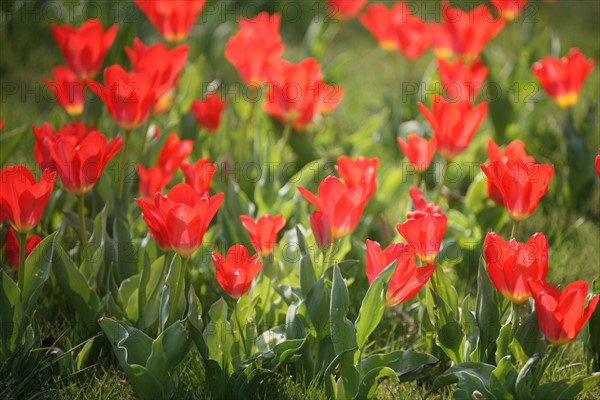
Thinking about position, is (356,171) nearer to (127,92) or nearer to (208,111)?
(127,92)

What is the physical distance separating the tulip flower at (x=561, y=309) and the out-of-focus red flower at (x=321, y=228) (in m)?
0.47

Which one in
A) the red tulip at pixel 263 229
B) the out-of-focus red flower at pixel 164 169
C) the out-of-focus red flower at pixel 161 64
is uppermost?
the out-of-focus red flower at pixel 161 64

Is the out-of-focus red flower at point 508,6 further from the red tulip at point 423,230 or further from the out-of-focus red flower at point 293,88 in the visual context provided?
the red tulip at point 423,230

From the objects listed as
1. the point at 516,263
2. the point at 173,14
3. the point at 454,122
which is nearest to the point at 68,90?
the point at 173,14

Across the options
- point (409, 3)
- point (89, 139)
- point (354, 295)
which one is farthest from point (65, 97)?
point (409, 3)

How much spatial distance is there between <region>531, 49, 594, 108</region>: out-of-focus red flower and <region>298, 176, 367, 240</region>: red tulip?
3.45ft

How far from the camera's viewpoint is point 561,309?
1.49 m

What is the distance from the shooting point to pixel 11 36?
12.6ft

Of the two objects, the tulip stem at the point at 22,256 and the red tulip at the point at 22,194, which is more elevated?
the red tulip at the point at 22,194

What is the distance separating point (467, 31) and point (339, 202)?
131 centimetres

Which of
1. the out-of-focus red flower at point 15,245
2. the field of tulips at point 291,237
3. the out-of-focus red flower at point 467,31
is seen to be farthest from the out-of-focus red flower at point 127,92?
the out-of-focus red flower at point 467,31

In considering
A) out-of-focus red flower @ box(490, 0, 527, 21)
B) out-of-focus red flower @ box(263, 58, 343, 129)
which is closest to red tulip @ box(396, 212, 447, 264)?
out-of-focus red flower @ box(263, 58, 343, 129)

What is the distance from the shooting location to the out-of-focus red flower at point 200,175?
6.08 ft

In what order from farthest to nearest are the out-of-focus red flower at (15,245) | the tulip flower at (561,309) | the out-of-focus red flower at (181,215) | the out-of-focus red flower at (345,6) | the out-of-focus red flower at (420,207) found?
1. the out-of-focus red flower at (345,6)
2. the out-of-focus red flower at (15,245)
3. the out-of-focus red flower at (420,207)
4. the out-of-focus red flower at (181,215)
5. the tulip flower at (561,309)
